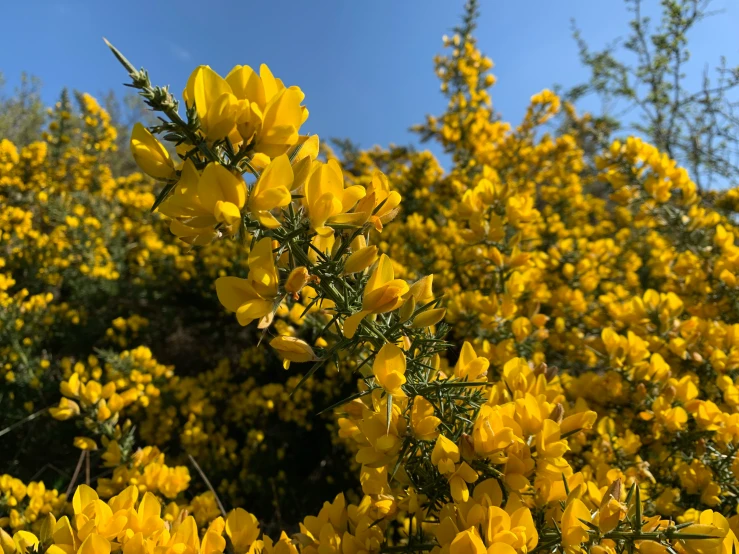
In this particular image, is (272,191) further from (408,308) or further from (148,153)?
(408,308)

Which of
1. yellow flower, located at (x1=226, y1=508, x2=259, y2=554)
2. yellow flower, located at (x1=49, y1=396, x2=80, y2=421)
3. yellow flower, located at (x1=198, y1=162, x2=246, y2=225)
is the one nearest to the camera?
yellow flower, located at (x1=198, y1=162, x2=246, y2=225)

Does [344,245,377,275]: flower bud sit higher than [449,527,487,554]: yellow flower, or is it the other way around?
→ [344,245,377,275]: flower bud

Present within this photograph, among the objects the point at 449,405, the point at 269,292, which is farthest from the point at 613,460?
the point at 269,292

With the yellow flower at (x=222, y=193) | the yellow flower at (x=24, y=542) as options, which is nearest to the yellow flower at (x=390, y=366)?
the yellow flower at (x=222, y=193)

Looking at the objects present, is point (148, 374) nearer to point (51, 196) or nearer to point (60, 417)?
point (60, 417)

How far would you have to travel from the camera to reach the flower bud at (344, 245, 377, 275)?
0.78 meters

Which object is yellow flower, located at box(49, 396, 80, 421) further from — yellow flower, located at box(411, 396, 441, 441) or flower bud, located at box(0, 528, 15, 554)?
yellow flower, located at box(411, 396, 441, 441)

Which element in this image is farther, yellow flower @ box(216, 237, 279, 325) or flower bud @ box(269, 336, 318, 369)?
flower bud @ box(269, 336, 318, 369)

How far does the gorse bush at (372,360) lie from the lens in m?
0.76

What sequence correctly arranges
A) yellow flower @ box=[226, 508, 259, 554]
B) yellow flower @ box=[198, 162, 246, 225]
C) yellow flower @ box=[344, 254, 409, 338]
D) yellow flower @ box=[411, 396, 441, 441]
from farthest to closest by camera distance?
1. yellow flower @ box=[226, 508, 259, 554]
2. yellow flower @ box=[411, 396, 441, 441]
3. yellow flower @ box=[344, 254, 409, 338]
4. yellow flower @ box=[198, 162, 246, 225]

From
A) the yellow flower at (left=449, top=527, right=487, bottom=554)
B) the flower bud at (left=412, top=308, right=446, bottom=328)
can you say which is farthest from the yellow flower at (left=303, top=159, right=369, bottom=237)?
the yellow flower at (left=449, top=527, right=487, bottom=554)

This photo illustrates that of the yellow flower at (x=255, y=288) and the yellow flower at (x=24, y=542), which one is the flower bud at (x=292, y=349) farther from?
the yellow flower at (x=24, y=542)

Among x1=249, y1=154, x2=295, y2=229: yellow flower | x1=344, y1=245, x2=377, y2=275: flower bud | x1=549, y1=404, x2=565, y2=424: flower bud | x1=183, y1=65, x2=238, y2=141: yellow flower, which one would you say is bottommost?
x1=549, y1=404, x2=565, y2=424: flower bud

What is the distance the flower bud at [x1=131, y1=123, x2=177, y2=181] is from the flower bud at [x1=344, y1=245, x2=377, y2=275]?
0.35m
